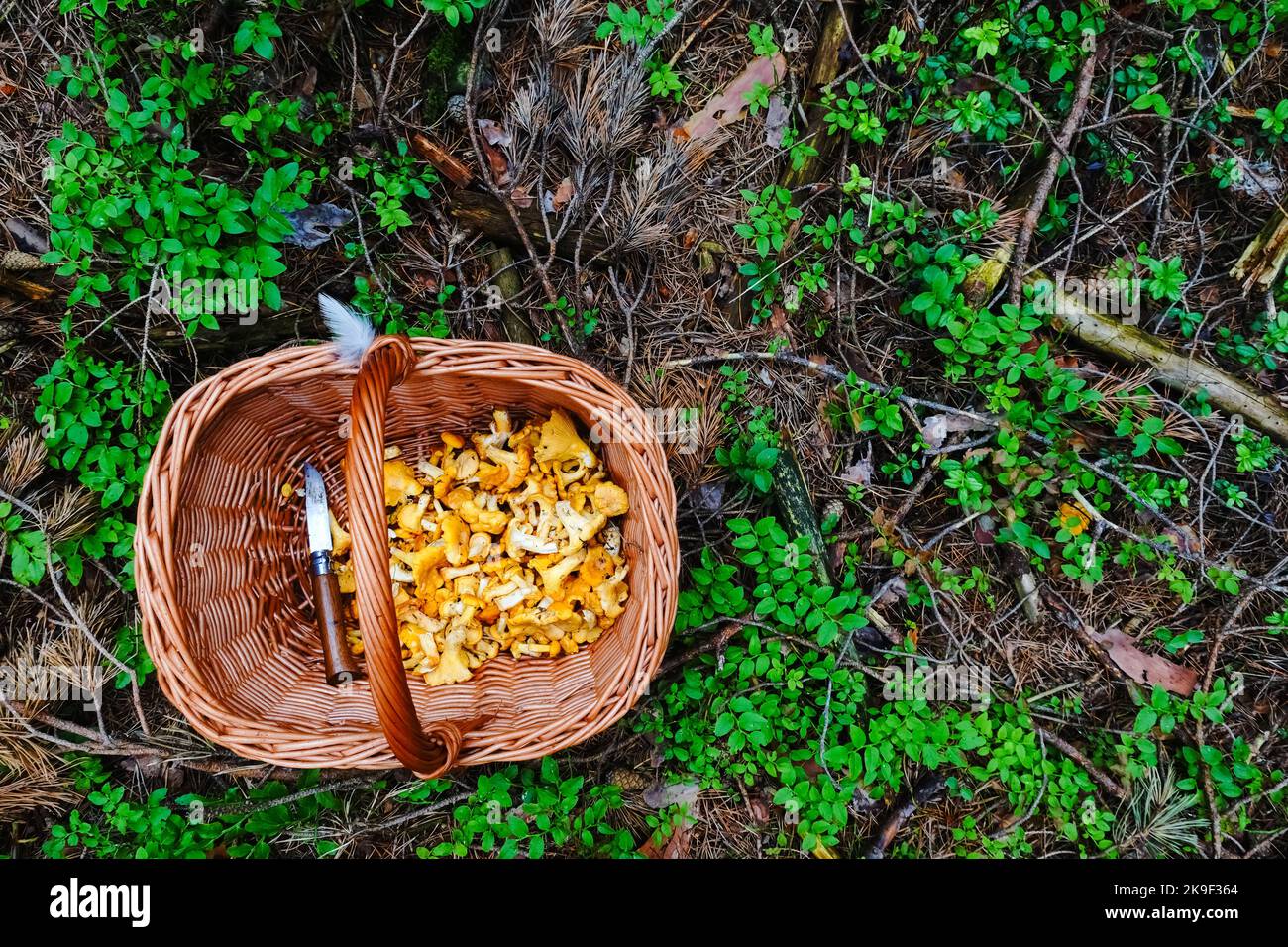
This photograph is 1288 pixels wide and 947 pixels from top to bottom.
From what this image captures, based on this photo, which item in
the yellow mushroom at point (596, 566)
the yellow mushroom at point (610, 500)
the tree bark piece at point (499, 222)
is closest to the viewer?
the yellow mushroom at point (610, 500)

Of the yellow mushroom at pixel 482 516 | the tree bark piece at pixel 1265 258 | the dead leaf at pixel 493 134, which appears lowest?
the yellow mushroom at pixel 482 516

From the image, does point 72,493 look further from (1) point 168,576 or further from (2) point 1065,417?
(2) point 1065,417

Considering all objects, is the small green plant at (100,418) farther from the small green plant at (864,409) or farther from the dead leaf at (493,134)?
the small green plant at (864,409)

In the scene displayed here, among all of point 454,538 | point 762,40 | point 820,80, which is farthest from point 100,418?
point 820,80

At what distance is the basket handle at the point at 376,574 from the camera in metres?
1.79

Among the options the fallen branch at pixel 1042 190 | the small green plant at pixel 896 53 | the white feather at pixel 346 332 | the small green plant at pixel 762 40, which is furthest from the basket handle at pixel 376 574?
the fallen branch at pixel 1042 190

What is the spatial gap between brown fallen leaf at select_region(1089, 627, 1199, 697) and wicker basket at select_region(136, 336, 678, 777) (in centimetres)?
187

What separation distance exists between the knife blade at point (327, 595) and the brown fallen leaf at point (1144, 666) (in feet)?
8.83

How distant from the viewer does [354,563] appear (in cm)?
179

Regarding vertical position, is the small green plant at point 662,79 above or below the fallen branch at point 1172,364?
above

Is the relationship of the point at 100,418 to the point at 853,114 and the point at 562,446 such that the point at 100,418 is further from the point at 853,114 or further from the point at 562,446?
the point at 853,114

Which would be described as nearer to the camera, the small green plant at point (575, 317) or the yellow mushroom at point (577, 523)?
the yellow mushroom at point (577, 523)

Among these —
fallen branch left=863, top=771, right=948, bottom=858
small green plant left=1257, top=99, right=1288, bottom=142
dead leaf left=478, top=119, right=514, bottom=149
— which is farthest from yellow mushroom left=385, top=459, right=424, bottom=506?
small green plant left=1257, top=99, right=1288, bottom=142
